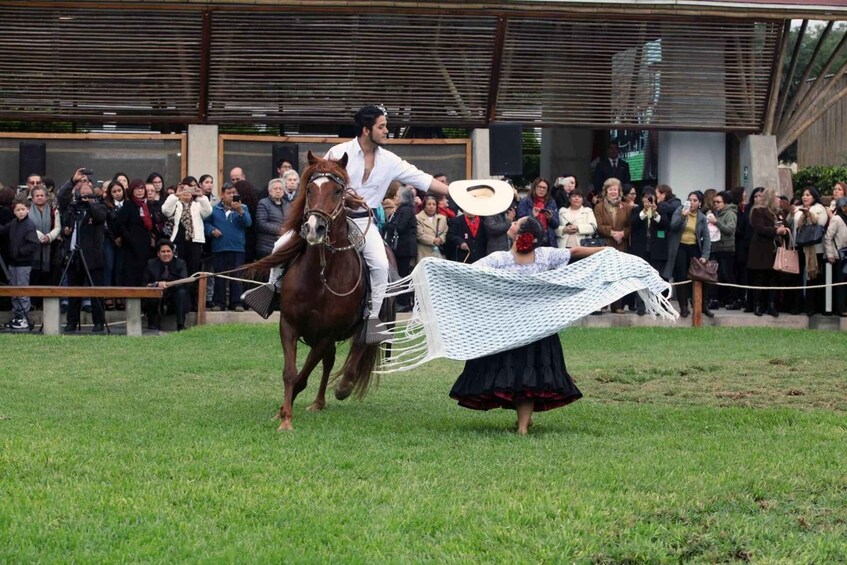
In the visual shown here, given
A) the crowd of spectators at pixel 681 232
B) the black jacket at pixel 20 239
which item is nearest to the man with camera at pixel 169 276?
the black jacket at pixel 20 239

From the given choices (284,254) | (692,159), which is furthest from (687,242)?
(284,254)

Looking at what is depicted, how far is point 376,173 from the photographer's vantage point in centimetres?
1215

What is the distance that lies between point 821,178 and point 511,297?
1991 cm

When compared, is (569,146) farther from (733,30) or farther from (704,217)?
(704,217)

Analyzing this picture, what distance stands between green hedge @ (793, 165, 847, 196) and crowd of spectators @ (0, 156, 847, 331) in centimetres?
585

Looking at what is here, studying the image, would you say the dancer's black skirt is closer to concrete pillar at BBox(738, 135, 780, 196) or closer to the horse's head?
the horse's head

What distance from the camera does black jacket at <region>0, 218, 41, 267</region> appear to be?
19422 mm

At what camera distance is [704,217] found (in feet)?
71.9

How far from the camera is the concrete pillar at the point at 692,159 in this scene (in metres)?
26.3

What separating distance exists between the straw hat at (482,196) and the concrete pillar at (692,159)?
14.8 metres

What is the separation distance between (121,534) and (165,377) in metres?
7.90

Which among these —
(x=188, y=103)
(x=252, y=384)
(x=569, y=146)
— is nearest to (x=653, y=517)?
(x=252, y=384)

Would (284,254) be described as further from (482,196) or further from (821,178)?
(821,178)

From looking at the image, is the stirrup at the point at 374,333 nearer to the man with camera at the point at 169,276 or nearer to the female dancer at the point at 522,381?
the female dancer at the point at 522,381
